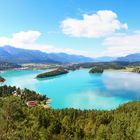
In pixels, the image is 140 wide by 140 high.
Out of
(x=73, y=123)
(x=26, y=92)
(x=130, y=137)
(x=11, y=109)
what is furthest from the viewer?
(x=26, y=92)

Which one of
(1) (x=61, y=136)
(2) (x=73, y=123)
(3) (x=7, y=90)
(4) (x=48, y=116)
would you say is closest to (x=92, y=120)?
(2) (x=73, y=123)

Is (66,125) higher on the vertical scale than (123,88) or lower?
higher

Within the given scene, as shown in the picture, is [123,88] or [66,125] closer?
[66,125]

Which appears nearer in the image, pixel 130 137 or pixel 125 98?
pixel 130 137

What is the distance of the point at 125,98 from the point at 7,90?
37190 millimetres

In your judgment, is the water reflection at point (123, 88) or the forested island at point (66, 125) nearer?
the forested island at point (66, 125)

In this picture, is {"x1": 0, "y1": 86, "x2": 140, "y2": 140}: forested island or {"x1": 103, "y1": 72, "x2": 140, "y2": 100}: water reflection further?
{"x1": 103, "y1": 72, "x2": 140, "y2": 100}: water reflection

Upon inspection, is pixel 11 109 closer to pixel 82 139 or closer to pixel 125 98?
pixel 82 139

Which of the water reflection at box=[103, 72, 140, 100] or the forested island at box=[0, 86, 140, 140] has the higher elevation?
the forested island at box=[0, 86, 140, 140]

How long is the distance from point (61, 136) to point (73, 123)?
8645mm

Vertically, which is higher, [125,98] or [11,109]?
[11,109]

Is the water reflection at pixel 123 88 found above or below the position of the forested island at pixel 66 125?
below

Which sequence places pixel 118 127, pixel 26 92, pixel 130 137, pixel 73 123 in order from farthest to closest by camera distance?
1. pixel 26 92
2. pixel 73 123
3. pixel 118 127
4. pixel 130 137

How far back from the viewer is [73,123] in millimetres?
43906
